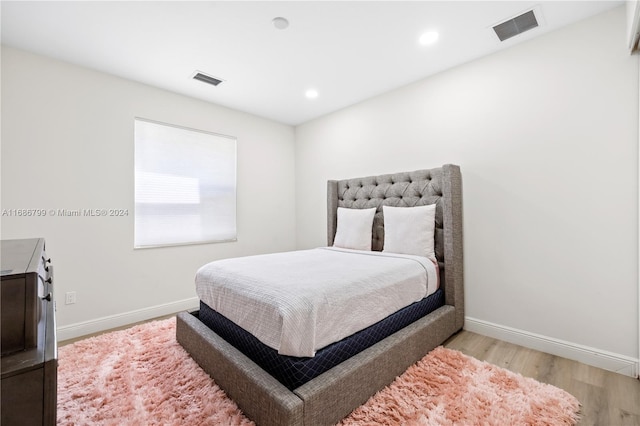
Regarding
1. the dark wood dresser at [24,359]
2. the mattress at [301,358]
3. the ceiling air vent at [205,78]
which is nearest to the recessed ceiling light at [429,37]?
the ceiling air vent at [205,78]

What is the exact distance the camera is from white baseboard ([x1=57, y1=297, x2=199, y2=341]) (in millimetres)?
2447

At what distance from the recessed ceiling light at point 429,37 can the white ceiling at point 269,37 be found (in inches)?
2.0

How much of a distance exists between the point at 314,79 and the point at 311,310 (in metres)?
2.45

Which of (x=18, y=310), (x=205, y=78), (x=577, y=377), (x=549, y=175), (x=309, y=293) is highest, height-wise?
(x=205, y=78)

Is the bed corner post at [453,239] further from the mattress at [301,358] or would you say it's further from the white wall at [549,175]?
the mattress at [301,358]

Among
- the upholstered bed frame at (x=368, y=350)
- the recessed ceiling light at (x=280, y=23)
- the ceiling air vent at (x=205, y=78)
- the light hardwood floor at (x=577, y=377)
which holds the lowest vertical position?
the light hardwood floor at (x=577, y=377)

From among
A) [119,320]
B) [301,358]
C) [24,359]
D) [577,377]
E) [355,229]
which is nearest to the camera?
[24,359]

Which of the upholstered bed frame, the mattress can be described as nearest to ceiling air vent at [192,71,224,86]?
the upholstered bed frame

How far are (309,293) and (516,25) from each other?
8.14ft

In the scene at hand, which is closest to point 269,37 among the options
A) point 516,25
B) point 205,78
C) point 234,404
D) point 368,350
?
point 205,78

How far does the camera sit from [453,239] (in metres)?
A: 2.43

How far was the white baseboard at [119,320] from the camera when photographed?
245 centimetres

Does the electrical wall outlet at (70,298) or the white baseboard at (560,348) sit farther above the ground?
the electrical wall outlet at (70,298)

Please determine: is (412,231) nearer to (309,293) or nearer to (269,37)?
(309,293)
